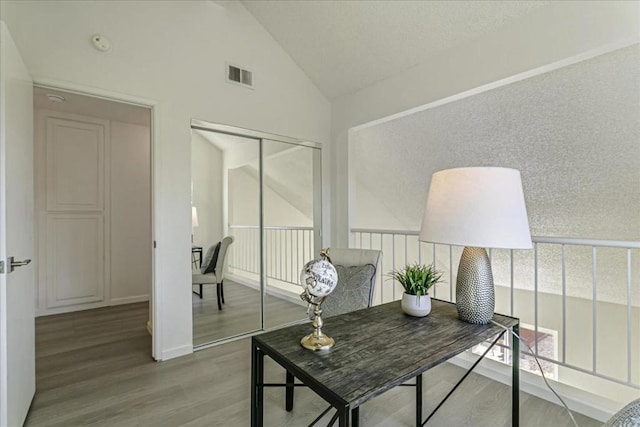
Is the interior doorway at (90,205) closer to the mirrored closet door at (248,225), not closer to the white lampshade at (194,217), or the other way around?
the mirrored closet door at (248,225)

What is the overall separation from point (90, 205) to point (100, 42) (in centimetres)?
239

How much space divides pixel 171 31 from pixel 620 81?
3.28 metres

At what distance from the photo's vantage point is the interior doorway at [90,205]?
351 cm

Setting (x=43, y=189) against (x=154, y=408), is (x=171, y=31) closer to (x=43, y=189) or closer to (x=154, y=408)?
A: (x=43, y=189)

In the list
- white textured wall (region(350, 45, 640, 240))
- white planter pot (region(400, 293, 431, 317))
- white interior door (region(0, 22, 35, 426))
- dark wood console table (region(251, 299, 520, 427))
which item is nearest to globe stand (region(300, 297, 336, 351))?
dark wood console table (region(251, 299, 520, 427))

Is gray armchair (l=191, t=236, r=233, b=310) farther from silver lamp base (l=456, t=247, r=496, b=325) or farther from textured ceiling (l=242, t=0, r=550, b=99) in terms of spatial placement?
silver lamp base (l=456, t=247, r=496, b=325)

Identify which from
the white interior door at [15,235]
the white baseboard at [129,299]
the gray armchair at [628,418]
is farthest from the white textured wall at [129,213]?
the gray armchair at [628,418]

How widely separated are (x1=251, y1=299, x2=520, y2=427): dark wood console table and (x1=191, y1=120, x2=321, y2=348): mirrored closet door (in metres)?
1.72

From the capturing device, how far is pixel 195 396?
1.95m

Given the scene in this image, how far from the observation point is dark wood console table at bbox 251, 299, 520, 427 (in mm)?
926

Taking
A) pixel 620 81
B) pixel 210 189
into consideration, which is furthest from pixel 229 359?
pixel 620 81

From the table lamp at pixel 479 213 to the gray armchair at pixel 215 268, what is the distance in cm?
214

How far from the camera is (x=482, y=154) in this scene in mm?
2826

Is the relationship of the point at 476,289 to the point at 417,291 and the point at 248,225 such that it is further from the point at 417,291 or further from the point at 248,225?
the point at 248,225
